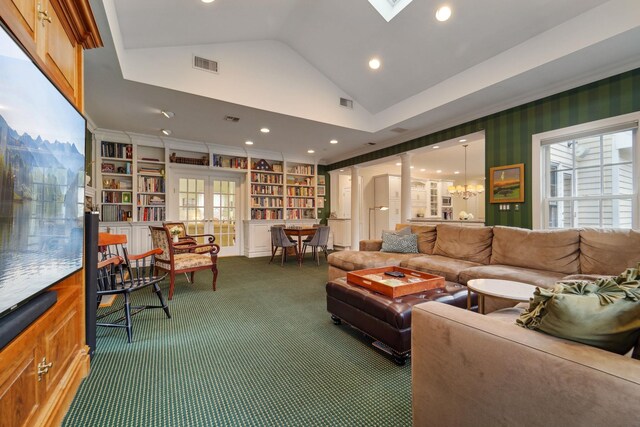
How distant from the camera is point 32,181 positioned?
3.62 ft

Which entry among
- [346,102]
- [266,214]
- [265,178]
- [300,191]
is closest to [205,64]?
[346,102]

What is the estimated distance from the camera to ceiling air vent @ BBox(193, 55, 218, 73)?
357 cm

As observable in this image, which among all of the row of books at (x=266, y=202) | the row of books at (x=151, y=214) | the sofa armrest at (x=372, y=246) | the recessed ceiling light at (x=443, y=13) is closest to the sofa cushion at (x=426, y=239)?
the sofa armrest at (x=372, y=246)

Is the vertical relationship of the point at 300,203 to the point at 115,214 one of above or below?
above

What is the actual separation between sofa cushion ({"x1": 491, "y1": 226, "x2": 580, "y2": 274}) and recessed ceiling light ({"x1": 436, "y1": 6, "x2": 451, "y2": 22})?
244 cm

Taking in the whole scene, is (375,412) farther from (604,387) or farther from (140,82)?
(140,82)

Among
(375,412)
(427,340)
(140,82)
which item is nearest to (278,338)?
(375,412)

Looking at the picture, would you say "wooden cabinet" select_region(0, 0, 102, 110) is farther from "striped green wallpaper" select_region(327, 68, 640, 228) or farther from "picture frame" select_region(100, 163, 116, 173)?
"striped green wallpaper" select_region(327, 68, 640, 228)

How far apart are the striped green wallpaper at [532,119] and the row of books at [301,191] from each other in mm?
3660

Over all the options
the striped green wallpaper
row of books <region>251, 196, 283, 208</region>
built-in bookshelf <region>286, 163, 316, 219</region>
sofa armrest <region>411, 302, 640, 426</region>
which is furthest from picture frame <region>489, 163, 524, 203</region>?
row of books <region>251, 196, 283, 208</region>

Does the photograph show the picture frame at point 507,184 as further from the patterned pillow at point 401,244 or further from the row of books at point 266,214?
the row of books at point 266,214

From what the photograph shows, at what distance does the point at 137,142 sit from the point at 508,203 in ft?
20.8

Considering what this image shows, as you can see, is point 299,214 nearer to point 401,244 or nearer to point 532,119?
point 401,244

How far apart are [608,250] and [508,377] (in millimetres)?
2459
